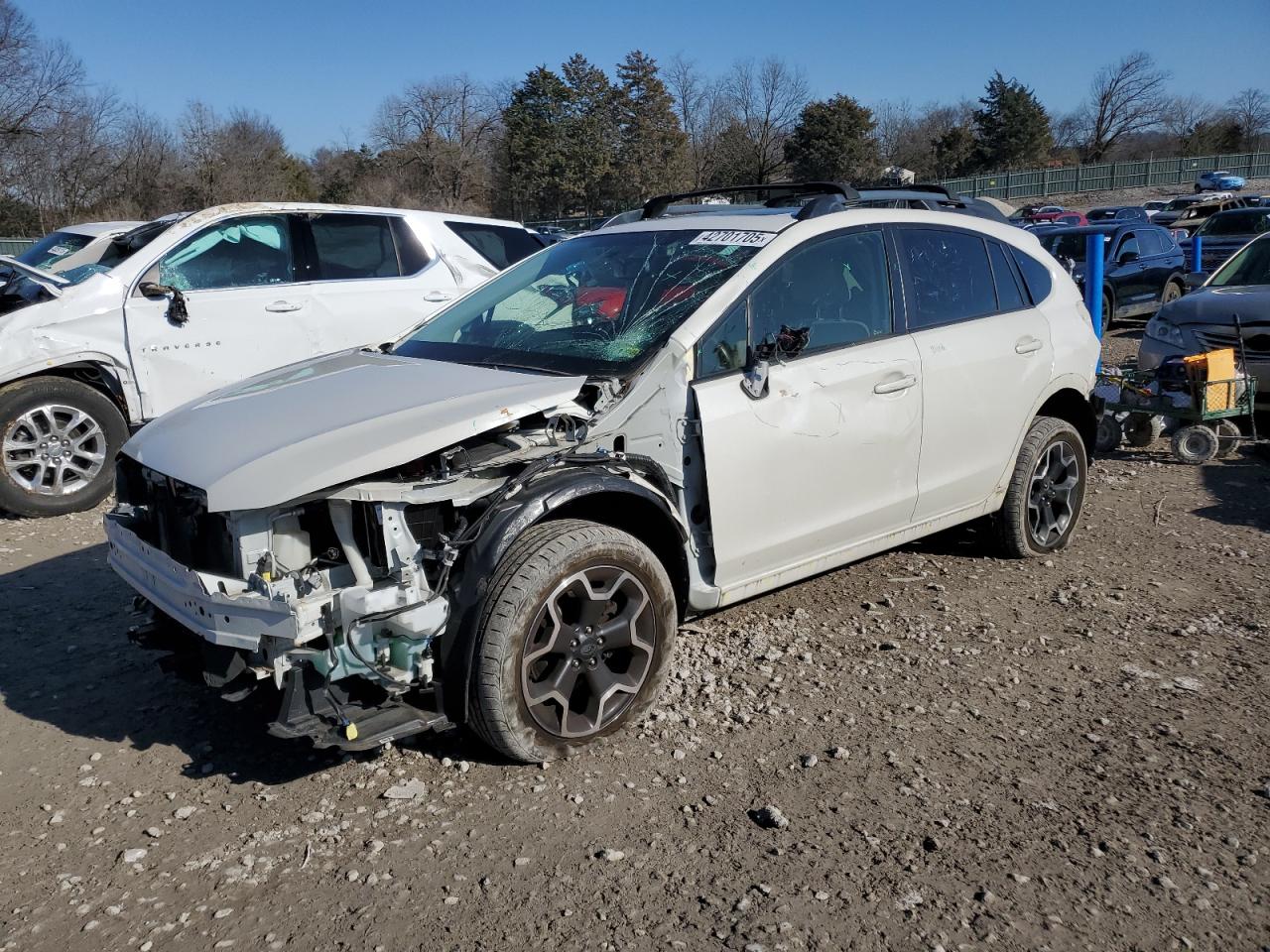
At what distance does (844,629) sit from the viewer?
464 cm

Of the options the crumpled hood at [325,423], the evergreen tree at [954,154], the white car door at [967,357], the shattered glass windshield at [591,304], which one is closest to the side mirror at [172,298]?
the shattered glass windshield at [591,304]

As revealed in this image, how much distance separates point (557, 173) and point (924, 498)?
44950mm

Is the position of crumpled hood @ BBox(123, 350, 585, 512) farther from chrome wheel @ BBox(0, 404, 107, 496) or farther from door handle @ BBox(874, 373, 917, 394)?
chrome wheel @ BBox(0, 404, 107, 496)

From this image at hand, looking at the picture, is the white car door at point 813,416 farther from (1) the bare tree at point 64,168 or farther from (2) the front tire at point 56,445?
(1) the bare tree at point 64,168

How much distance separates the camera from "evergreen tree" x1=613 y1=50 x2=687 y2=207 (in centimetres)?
4731

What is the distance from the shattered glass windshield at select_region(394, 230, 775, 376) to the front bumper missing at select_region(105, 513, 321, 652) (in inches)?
53.5

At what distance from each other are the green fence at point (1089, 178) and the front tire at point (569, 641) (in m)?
55.4

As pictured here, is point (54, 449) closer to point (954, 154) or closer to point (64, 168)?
point (64, 168)

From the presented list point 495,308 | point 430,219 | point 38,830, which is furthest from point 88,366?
point 38,830

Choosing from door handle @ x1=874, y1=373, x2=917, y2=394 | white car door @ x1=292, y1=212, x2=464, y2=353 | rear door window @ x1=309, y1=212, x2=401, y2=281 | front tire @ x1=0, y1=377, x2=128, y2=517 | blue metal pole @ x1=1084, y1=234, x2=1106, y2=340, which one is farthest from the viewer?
blue metal pole @ x1=1084, y1=234, x2=1106, y2=340

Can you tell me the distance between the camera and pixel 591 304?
422 cm

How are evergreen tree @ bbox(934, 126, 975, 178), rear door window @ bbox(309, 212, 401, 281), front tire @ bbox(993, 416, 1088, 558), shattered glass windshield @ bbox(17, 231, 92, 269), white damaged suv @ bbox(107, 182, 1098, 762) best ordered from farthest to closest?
1. evergreen tree @ bbox(934, 126, 975, 178)
2. shattered glass windshield @ bbox(17, 231, 92, 269)
3. rear door window @ bbox(309, 212, 401, 281)
4. front tire @ bbox(993, 416, 1088, 558)
5. white damaged suv @ bbox(107, 182, 1098, 762)

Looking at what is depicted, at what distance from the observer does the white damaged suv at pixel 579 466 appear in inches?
121

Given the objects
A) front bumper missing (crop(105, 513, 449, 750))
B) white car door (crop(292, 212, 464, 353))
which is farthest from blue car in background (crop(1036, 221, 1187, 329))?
front bumper missing (crop(105, 513, 449, 750))
